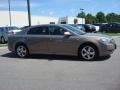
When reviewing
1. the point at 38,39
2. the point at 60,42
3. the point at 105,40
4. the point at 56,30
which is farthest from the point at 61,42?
the point at 105,40

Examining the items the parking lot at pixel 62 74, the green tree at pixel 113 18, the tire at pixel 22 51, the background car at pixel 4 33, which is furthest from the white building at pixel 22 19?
the parking lot at pixel 62 74

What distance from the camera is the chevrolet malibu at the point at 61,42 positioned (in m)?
11.7

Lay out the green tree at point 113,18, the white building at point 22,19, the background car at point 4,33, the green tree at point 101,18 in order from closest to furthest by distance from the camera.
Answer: the background car at point 4,33 → the white building at point 22,19 → the green tree at point 101,18 → the green tree at point 113,18

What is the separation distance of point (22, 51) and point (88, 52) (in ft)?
10.9

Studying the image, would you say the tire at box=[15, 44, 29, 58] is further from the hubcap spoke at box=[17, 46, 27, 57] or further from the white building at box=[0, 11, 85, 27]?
the white building at box=[0, 11, 85, 27]

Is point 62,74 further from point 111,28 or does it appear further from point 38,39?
point 111,28

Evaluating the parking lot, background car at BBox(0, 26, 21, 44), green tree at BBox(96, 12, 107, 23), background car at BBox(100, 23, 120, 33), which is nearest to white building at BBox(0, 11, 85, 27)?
background car at BBox(100, 23, 120, 33)

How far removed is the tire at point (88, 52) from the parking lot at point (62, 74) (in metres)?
0.32

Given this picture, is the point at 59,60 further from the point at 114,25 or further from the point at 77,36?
the point at 114,25

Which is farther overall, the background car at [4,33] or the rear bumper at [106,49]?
the background car at [4,33]

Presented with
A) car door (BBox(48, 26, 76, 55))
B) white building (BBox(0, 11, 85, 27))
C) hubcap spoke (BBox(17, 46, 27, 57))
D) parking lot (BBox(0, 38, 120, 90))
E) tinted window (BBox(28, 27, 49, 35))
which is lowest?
parking lot (BBox(0, 38, 120, 90))

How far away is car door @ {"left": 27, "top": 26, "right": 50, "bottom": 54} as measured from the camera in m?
12.8

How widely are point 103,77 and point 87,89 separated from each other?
1470mm

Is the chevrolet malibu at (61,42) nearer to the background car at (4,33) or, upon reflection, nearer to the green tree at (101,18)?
the background car at (4,33)
